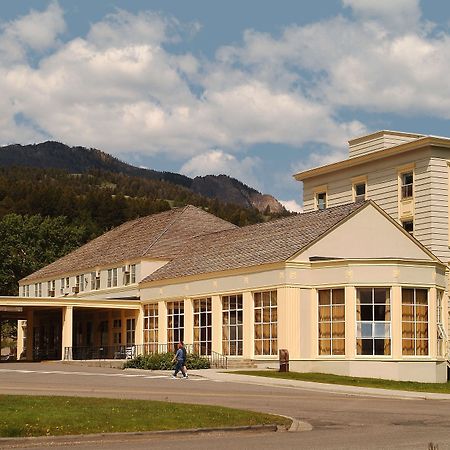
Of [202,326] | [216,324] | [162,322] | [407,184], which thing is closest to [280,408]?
[216,324]

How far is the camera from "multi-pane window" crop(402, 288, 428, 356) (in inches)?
1729

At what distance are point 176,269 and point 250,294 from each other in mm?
9429

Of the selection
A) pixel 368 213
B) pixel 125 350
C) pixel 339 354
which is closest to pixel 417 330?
pixel 339 354

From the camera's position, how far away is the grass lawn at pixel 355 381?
37.5 metres

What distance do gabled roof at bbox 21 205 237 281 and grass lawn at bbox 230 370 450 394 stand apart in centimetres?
2077

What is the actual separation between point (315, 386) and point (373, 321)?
27.5ft

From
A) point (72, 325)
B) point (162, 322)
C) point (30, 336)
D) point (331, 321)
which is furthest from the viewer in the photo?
point (30, 336)

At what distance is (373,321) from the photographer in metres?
43.6

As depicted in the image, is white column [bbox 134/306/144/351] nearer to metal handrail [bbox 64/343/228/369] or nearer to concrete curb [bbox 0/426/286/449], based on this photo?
metal handrail [bbox 64/343/228/369]

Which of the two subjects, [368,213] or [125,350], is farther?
[125,350]

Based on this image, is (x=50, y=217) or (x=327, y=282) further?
(x=50, y=217)

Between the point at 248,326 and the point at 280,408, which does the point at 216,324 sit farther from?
the point at 280,408

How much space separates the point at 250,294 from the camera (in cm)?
4766

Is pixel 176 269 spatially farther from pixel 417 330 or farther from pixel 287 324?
pixel 417 330
